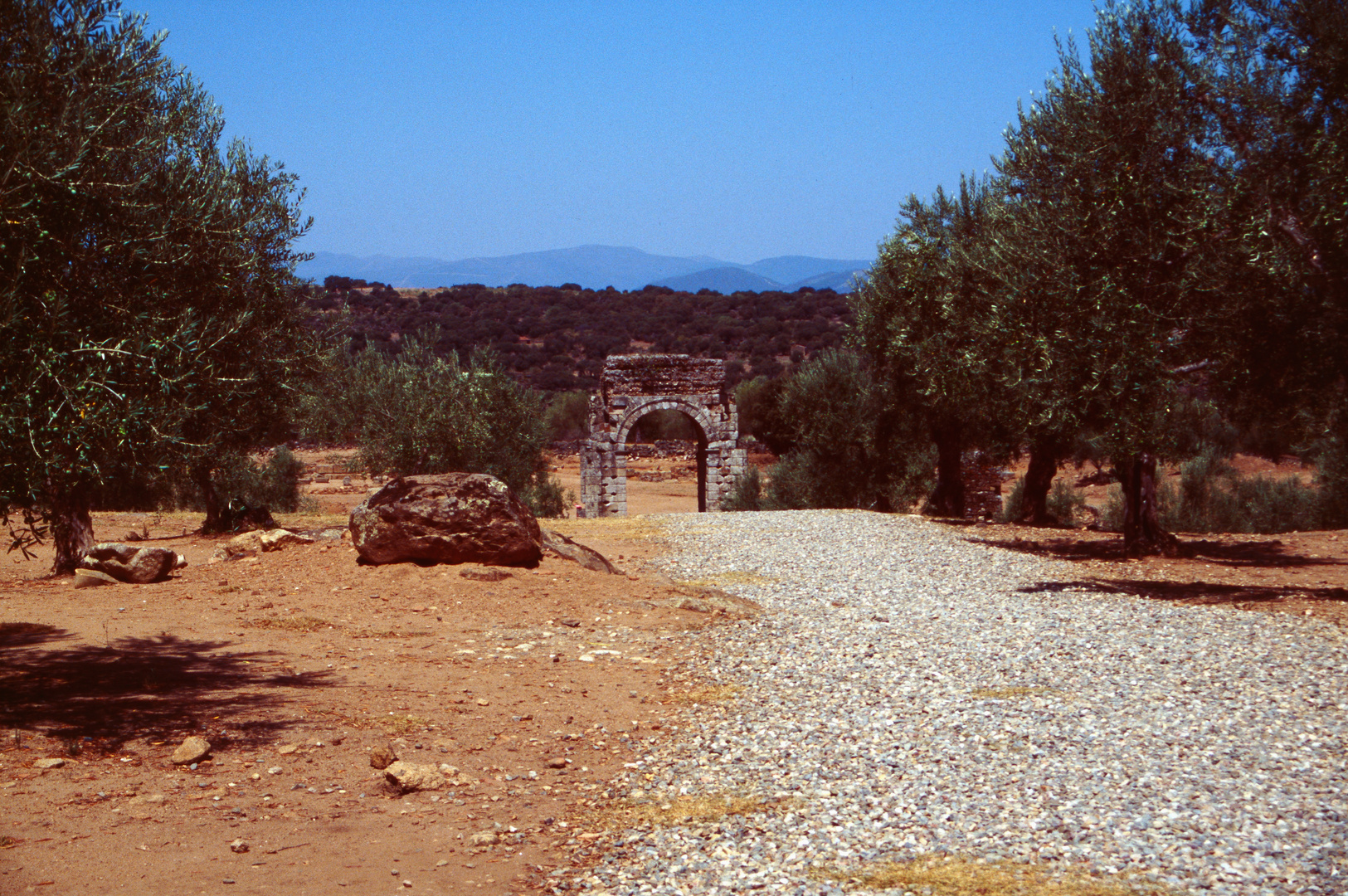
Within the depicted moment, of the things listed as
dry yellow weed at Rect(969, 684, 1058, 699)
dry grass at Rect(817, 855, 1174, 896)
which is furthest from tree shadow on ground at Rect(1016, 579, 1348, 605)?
dry grass at Rect(817, 855, 1174, 896)

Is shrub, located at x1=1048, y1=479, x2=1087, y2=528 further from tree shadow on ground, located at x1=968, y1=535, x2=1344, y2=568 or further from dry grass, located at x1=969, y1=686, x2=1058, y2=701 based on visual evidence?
dry grass, located at x1=969, y1=686, x2=1058, y2=701

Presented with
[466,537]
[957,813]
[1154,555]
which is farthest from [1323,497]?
[957,813]

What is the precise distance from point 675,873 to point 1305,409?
1289cm

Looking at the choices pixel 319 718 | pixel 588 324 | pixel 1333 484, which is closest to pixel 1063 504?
pixel 1333 484

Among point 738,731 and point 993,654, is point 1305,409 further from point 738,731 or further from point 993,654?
point 738,731

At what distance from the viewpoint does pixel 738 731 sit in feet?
22.8

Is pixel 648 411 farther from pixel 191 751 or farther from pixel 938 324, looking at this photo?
pixel 191 751

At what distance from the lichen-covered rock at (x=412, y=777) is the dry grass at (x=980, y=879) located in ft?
7.71

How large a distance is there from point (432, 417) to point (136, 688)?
15.8 meters

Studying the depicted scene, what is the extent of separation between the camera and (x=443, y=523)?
12.0 meters

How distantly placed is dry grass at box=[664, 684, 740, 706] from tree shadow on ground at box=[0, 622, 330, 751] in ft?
→ 8.98

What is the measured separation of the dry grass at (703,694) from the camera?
307 inches

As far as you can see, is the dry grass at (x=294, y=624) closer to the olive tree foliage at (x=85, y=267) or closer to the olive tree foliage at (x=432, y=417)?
the olive tree foliage at (x=85, y=267)

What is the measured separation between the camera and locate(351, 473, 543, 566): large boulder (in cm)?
1201
